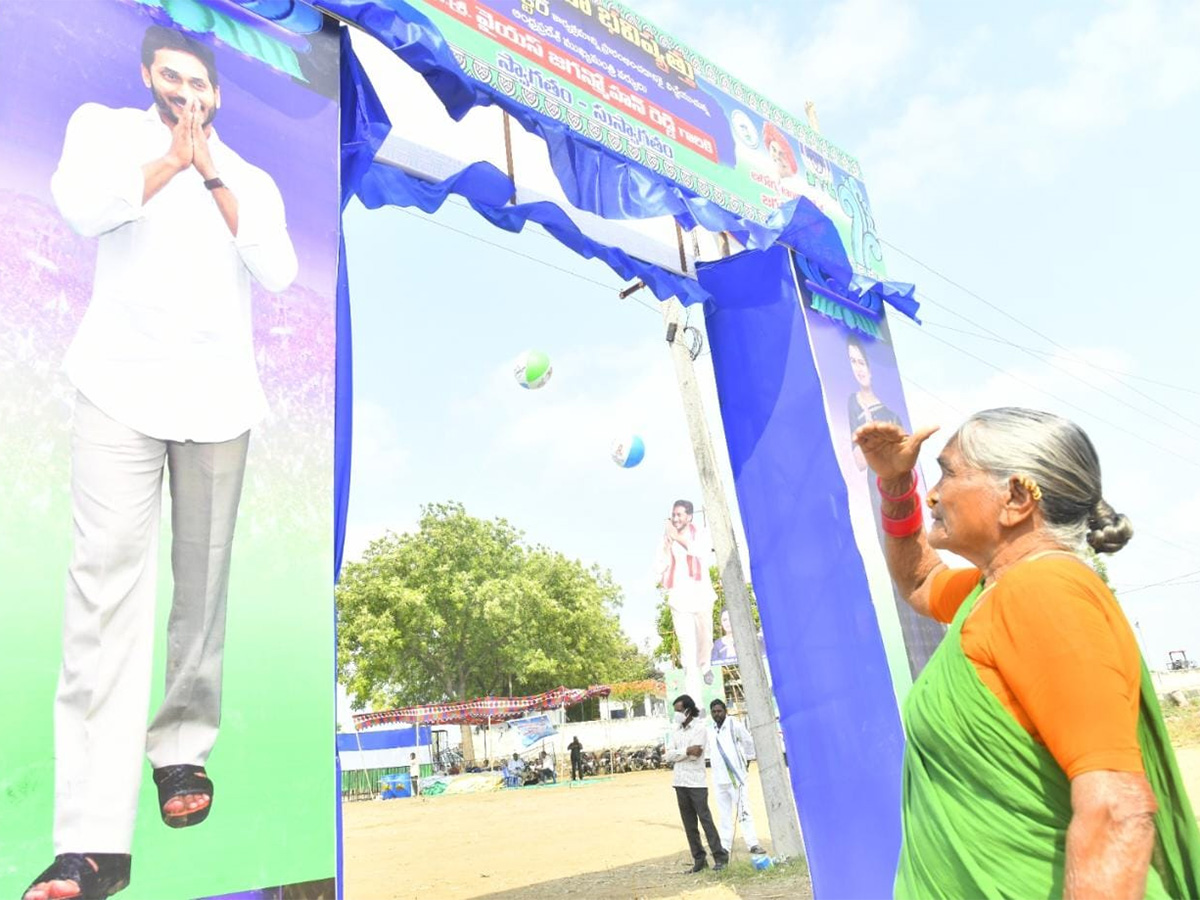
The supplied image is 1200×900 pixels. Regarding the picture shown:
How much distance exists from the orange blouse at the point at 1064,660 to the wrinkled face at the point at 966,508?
0.15 metres

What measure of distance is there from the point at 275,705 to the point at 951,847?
2210 millimetres

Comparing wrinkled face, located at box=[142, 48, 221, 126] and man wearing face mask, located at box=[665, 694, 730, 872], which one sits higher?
wrinkled face, located at box=[142, 48, 221, 126]

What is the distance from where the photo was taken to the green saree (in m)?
1.34

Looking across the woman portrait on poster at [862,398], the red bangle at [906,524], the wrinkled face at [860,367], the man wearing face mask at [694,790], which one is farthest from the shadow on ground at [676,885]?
the red bangle at [906,524]

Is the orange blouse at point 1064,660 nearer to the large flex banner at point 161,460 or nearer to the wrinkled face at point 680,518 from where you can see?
the large flex banner at point 161,460

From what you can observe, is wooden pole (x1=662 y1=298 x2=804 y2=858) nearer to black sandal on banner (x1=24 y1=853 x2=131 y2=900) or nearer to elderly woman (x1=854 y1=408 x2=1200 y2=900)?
black sandal on banner (x1=24 y1=853 x2=131 y2=900)

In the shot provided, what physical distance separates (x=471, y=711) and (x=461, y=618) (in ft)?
14.3

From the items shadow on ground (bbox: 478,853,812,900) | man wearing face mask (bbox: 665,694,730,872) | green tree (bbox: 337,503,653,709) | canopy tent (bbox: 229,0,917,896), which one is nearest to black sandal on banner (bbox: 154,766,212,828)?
canopy tent (bbox: 229,0,917,896)

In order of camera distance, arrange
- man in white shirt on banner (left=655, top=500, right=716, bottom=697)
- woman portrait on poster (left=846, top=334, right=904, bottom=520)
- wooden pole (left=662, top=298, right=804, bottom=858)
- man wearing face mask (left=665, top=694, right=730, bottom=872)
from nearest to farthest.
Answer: woman portrait on poster (left=846, top=334, right=904, bottom=520), wooden pole (left=662, top=298, right=804, bottom=858), man wearing face mask (left=665, top=694, right=730, bottom=872), man in white shirt on banner (left=655, top=500, right=716, bottom=697)

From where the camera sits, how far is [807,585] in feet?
17.8

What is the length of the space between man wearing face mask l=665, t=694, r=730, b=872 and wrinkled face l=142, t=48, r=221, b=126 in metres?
6.07

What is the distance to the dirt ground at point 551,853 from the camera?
715 cm

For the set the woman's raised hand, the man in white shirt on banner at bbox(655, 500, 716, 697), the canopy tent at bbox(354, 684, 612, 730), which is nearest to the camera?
the woman's raised hand

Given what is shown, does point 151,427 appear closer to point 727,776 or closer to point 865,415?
point 865,415
